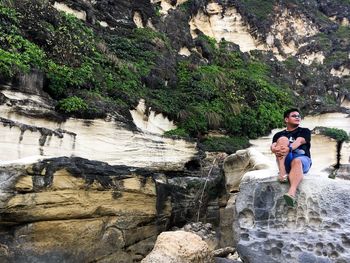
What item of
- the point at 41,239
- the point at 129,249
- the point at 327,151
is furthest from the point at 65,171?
the point at 327,151

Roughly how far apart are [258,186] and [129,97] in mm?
7813

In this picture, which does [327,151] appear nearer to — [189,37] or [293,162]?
[293,162]

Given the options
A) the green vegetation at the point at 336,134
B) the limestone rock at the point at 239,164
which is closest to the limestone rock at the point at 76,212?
the limestone rock at the point at 239,164

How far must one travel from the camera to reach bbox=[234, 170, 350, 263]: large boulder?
487cm

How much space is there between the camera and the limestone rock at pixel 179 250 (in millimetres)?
5688

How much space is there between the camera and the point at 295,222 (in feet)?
17.0

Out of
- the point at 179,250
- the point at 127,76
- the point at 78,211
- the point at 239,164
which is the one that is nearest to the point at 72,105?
the point at 78,211

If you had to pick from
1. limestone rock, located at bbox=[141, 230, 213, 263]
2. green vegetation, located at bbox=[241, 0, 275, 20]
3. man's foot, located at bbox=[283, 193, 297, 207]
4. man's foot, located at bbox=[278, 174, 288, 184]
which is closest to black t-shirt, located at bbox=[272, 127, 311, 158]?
man's foot, located at bbox=[278, 174, 288, 184]

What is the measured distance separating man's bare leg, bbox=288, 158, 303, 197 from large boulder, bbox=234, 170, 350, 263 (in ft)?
0.62

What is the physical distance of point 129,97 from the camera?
12.7 metres

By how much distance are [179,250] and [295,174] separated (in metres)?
1.92

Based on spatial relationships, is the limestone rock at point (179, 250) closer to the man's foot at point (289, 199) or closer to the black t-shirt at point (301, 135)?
the man's foot at point (289, 199)

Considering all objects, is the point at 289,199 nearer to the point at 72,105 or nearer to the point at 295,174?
the point at 295,174

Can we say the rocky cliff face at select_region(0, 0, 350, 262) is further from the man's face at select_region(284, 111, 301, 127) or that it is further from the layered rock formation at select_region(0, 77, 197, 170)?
the man's face at select_region(284, 111, 301, 127)
